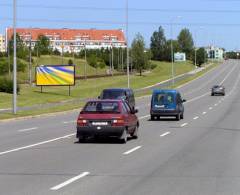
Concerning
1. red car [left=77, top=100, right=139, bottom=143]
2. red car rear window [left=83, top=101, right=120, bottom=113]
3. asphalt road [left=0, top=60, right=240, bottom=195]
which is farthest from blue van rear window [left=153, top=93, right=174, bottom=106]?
red car [left=77, top=100, right=139, bottom=143]

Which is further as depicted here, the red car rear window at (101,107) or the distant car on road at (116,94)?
the distant car on road at (116,94)

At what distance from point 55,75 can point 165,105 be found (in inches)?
1476

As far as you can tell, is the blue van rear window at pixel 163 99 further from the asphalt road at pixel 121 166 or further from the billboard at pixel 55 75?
the billboard at pixel 55 75

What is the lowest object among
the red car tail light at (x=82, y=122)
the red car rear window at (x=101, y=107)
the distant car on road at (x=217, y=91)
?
the distant car on road at (x=217, y=91)

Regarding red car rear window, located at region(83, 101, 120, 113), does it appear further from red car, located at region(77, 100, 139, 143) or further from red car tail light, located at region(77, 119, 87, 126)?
red car tail light, located at region(77, 119, 87, 126)

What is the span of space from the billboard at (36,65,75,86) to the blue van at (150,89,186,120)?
35.9 meters

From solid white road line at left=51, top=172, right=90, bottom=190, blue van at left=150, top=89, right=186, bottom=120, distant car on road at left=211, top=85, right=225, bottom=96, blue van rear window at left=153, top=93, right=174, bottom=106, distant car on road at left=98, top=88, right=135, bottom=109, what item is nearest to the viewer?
solid white road line at left=51, top=172, right=90, bottom=190

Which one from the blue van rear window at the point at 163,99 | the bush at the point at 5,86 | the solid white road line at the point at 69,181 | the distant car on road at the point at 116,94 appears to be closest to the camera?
the solid white road line at the point at 69,181

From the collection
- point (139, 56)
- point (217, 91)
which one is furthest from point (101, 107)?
point (139, 56)

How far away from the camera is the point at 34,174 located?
42.7 ft

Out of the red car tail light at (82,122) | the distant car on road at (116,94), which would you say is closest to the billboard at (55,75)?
the distant car on road at (116,94)

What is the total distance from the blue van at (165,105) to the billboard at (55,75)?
35.9 m

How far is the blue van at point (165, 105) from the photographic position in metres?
37.0

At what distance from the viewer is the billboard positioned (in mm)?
72750
